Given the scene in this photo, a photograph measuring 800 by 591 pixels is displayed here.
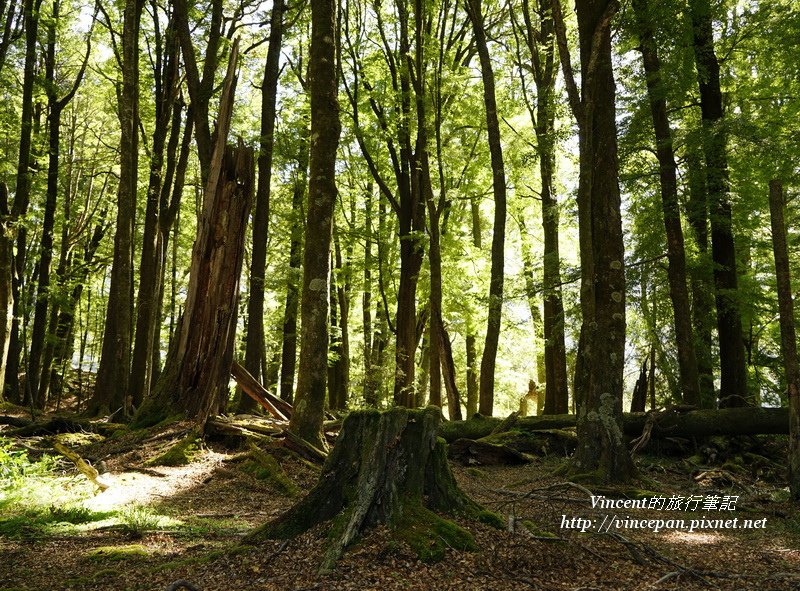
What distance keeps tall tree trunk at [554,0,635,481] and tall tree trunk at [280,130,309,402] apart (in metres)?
10.4

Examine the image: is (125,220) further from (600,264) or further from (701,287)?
(701,287)

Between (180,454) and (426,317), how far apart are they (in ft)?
44.0

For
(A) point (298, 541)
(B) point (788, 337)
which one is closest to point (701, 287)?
(B) point (788, 337)

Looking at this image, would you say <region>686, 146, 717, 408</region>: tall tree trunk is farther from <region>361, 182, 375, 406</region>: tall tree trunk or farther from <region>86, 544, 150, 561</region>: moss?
<region>86, 544, 150, 561</region>: moss

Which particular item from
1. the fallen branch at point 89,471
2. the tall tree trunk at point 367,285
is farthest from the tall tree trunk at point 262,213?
the fallen branch at point 89,471

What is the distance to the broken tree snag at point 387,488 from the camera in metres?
4.32

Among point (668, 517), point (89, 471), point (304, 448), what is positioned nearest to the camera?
point (668, 517)

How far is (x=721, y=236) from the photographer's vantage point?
43.0 feet

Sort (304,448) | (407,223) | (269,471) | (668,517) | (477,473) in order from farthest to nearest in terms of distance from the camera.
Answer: (407,223) < (477,473) < (304,448) < (269,471) < (668,517)

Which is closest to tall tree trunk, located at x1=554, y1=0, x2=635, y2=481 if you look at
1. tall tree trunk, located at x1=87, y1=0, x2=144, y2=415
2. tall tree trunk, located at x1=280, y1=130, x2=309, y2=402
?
tall tree trunk, located at x1=87, y1=0, x2=144, y2=415

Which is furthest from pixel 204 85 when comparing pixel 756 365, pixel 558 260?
pixel 756 365

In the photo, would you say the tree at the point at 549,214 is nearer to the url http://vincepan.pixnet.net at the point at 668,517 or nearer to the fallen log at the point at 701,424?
the fallen log at the point at 701,424

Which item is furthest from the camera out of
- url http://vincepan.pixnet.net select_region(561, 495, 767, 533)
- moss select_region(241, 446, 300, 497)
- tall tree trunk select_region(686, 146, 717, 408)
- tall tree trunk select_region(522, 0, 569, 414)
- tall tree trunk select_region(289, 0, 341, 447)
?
tall tree trunk select_region(522, 0, 569, 414)

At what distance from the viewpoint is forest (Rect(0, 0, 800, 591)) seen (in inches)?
179
